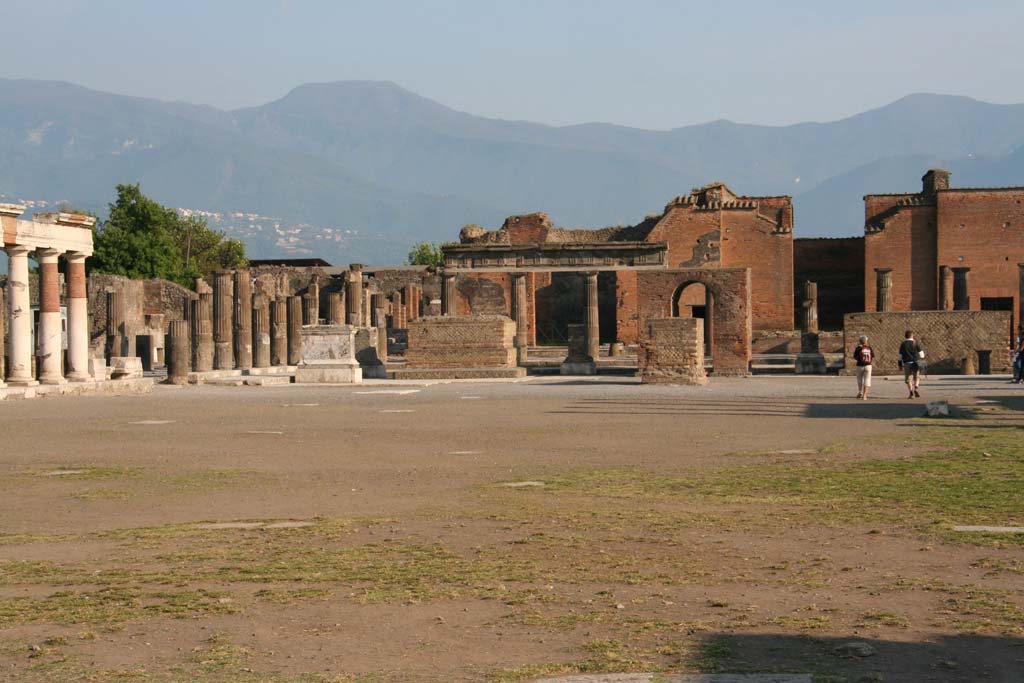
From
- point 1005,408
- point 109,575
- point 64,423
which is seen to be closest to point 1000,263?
point 1005,408

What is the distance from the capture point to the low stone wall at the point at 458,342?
124 feet

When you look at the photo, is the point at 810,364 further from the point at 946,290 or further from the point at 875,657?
the point at 875,657

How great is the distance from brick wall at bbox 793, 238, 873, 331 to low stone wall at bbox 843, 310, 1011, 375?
25.7 m

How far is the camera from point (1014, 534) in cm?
891

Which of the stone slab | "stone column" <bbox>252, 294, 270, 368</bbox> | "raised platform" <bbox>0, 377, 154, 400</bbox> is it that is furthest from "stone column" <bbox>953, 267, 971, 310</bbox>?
the stone slab

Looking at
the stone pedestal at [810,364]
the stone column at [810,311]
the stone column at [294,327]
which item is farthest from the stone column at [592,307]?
the stone pedestal at [810,364]

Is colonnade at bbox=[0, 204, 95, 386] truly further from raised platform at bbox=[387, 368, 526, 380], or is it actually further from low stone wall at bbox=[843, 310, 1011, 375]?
low stone wall at bbox=[843, 310, 1011, 375]

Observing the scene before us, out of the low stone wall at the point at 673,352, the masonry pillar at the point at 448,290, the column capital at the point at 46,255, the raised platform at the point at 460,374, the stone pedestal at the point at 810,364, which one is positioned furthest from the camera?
the masonry pillar at the point at 448,290

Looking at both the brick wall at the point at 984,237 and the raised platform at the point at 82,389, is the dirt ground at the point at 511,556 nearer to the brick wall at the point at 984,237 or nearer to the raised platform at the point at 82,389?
the raised platform at the point at 82,389

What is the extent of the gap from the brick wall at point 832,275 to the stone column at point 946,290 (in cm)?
717

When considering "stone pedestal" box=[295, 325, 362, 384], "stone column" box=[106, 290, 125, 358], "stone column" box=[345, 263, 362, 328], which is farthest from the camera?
"stone column" box=[345, 263, 362, 328]

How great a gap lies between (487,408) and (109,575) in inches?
621

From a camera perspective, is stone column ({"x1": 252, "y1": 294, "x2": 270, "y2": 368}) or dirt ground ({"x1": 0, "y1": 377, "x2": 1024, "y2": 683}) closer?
dirt ground ({"x1": 0, "y1": 377, "x2": 1024, "y2": 683})

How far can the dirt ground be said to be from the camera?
6039 mm
